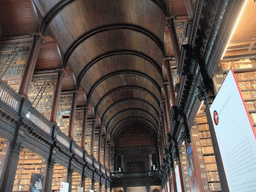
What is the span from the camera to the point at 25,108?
7270 millimetres

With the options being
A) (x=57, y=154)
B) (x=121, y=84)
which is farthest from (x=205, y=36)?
(x=121, y=84)

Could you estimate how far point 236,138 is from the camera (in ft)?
9.70

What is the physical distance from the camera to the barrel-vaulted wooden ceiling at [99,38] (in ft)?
29.0

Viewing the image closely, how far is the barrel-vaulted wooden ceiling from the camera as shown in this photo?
8852 mm

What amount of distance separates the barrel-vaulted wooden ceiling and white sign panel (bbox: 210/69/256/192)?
6.32m

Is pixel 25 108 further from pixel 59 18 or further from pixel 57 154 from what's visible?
pixel 59 18

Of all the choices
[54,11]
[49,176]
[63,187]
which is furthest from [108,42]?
[63,187]

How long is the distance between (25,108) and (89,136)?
1019cm

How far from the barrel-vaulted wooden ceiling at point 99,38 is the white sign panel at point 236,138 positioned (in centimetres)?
632

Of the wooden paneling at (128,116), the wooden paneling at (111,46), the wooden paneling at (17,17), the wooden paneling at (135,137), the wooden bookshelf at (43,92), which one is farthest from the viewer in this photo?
the wooden paneling at (135,137)

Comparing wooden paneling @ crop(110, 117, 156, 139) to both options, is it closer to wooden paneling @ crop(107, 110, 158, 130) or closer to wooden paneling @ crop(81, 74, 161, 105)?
wooden paneling @ crop(107, 110, 158, 130)

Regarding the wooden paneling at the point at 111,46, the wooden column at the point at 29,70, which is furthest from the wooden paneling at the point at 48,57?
the wooden column at the point at 29,70

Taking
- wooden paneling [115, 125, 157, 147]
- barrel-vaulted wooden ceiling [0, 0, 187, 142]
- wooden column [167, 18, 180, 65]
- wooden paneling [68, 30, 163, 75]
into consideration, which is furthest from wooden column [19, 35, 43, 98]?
wooden paneling [115, 125, 157, 147]

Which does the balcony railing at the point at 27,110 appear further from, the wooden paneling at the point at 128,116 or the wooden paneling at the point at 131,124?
the wooden paneling at the point at 131,124
